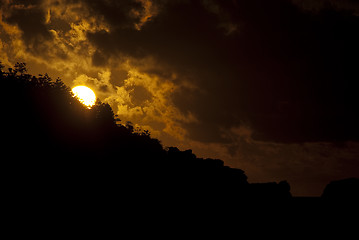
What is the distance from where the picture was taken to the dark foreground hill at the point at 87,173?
30.6 meters

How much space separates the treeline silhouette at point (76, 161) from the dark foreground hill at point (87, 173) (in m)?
0.11

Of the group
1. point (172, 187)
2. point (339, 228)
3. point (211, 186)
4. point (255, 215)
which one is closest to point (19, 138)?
point (172, 187)

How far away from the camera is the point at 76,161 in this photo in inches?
1494

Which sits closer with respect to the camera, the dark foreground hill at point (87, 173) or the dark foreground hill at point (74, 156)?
the dark foreground hill at point (87, 173)

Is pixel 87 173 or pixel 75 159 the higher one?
pixel 75 159

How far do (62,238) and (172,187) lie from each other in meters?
25.6

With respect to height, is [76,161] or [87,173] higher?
[76,161]

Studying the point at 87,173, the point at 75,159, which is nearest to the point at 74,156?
the point at 75,159

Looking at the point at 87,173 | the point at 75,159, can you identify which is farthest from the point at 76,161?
the point at 87,173

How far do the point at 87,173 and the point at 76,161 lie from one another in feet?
7.35

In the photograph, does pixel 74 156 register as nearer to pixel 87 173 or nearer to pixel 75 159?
pixel 75 159

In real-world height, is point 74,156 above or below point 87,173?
above

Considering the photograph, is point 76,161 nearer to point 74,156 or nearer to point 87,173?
point 74,156

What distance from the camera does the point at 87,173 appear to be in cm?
3794
